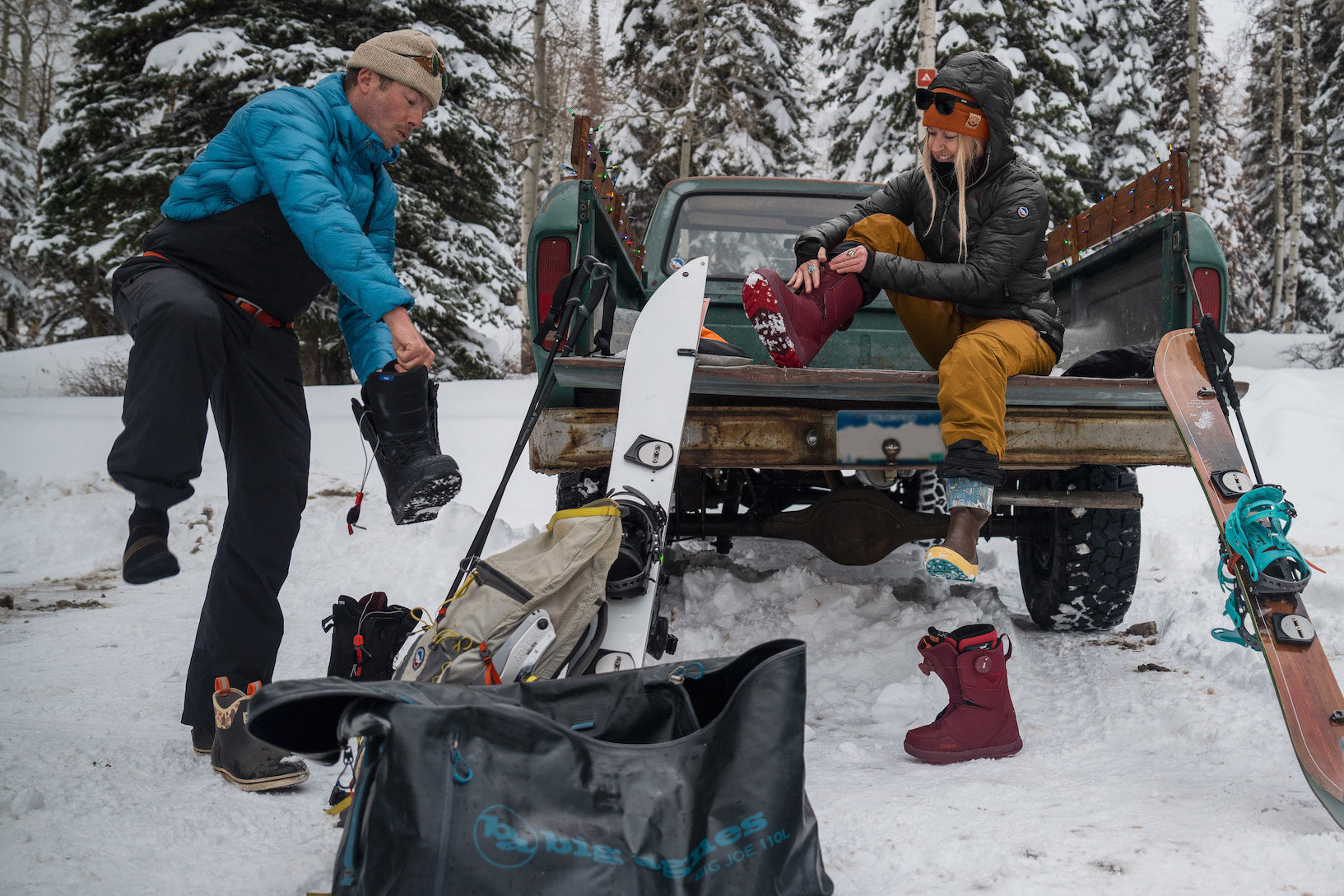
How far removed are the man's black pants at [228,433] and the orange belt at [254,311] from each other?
0.05ft

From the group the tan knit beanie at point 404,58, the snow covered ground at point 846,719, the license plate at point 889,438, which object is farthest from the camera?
the license plate at point 889,438

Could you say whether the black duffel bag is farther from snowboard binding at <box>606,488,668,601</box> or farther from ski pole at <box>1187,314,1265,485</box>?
ski pole at <box>1187,314,1265,485</box>

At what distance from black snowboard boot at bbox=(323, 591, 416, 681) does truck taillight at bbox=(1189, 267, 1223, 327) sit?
2.55m

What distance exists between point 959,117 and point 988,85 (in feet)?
0.43

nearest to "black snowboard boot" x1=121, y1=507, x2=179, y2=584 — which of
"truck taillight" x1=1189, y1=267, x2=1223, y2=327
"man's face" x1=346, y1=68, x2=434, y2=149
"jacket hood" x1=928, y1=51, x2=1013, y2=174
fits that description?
"man's face" x1=346, y1=68, x2=434, y2=149

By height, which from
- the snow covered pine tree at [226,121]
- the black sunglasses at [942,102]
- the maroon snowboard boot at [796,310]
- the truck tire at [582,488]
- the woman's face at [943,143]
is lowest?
the truck tire at [582,488]

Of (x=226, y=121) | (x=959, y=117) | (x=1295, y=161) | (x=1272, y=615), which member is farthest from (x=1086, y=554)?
(x=1295, y=161)

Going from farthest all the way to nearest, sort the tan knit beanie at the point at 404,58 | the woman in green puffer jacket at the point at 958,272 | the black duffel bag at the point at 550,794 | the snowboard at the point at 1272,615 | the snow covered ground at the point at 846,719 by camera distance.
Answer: the woman in green puffer jacket at the point at 958,272 < the tan knit beanie at the point at 404,58 < the snowboard at the point at 1272,615 < the snow covered ground at the point at 846,719 < the black duffel bag at the point at 550,794

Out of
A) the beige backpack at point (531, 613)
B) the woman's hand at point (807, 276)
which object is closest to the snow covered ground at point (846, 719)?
the beige backpack at point (531, 613)

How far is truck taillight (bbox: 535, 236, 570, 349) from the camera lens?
271cm

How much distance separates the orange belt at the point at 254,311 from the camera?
7.28 ft

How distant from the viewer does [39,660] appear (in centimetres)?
315

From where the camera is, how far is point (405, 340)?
2.06 metres

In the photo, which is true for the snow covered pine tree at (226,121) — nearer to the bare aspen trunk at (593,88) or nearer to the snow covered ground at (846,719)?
the snow covered ground at (846,719)
